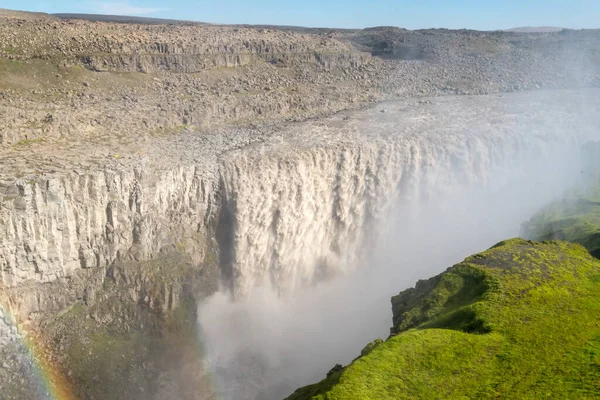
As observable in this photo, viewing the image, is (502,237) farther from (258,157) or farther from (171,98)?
(171,98)

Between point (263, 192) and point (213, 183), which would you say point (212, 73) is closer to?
point (263, 192)

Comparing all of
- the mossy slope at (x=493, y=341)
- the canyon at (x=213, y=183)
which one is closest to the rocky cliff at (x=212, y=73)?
the canyon at (x=213, y=183)

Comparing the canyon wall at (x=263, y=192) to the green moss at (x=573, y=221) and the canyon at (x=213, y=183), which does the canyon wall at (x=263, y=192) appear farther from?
the green moss at (x=573, y=221)

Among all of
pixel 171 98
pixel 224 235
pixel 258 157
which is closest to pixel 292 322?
pixel 224 235

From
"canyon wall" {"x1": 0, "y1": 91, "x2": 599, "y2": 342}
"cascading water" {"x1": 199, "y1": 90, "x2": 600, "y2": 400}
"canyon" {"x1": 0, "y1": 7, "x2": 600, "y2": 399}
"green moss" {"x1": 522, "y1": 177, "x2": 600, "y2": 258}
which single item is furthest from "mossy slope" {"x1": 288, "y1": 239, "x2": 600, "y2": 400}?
"canyon wall" {"x1": 0, "y1": 91, "x2": 599, "y2": 342}

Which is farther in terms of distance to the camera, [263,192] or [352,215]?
[352,215]

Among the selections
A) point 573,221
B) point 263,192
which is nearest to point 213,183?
point 263,192
